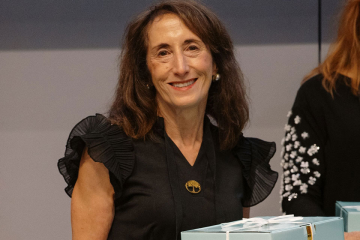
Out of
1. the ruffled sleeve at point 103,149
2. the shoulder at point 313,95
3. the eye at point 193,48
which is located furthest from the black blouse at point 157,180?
the shoulder at point 313,95

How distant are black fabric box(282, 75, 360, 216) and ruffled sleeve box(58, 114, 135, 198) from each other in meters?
0.69

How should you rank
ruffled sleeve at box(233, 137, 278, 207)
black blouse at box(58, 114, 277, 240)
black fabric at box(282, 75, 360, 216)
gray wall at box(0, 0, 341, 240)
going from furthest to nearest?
gray wall at box(0, 0, 341, 240), black fabric at box(282, 75, 360, 216), ruffled sleeve at box(233, 137, 278, 207), black blouse at box(58, 114, 277, 240)

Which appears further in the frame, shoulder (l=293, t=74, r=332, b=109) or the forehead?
shoulder (l=293, t=74, r=332, b=109)

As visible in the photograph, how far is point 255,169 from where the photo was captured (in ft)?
5.44

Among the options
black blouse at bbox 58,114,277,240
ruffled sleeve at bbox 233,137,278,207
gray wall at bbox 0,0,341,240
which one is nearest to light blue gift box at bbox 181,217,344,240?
black blouse at bbox 58,114,277,240

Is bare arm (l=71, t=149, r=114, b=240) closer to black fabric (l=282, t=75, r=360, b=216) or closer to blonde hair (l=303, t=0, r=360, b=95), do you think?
black fabric (l=282, t=75, r=360, b=216)

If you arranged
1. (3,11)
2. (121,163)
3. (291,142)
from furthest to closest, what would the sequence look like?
(3,11), (291,142), (121,163)

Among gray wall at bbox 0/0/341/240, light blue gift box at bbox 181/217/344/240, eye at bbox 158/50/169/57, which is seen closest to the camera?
light blue gift box at bbox 181/217/344/240

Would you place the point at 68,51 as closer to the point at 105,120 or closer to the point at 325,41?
the point at 105,120

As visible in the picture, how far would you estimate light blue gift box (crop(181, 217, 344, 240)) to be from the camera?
1.04 metres

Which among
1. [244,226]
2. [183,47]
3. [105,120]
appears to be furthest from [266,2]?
[244,226]

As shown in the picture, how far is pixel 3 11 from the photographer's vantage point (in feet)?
7.97

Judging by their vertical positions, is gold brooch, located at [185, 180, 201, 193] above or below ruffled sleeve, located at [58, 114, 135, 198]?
below

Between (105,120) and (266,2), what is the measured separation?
1.29 m
